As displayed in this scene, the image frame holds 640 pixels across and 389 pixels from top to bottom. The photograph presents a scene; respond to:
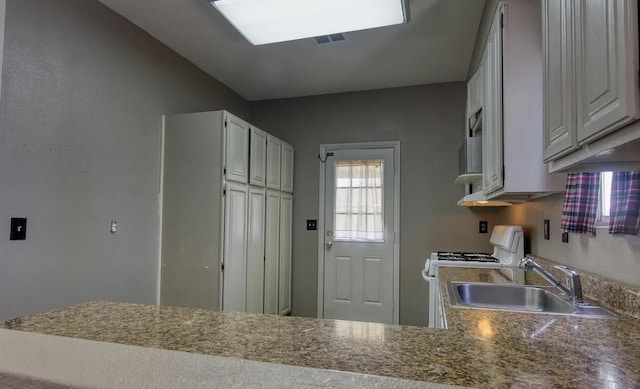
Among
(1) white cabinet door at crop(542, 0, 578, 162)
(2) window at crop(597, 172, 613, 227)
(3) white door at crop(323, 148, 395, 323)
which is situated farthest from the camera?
(3) white door at crop(323, 148, 395, 323)

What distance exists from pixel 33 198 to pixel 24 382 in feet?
5.91

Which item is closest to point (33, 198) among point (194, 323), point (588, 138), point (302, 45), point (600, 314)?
point (194, 323)

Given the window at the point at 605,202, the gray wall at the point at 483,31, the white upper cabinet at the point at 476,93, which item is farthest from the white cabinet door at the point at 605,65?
the white upper cabinet at the point at 476,93

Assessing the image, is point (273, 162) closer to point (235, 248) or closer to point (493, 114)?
point (235, 248)

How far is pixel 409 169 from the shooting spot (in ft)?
12.7

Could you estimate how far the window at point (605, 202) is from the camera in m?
1.51

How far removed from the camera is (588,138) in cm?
86

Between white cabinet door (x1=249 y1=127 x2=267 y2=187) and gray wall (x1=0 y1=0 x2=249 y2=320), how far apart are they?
74cm

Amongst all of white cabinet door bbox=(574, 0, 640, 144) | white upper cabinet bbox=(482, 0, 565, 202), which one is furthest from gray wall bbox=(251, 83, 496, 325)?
white cabinet door bbox=(574, 0, 640, 144)

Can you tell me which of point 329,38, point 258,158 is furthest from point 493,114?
point 258,158

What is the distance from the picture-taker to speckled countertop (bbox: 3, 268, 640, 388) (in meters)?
0.62

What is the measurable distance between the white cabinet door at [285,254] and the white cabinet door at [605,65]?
10.7ft

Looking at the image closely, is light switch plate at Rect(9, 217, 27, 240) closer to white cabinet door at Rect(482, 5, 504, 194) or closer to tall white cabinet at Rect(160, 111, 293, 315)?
tall white cabinet at Rect(160, 111, 293, 315)

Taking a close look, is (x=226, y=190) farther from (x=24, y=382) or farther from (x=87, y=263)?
(x=24, y=382)
